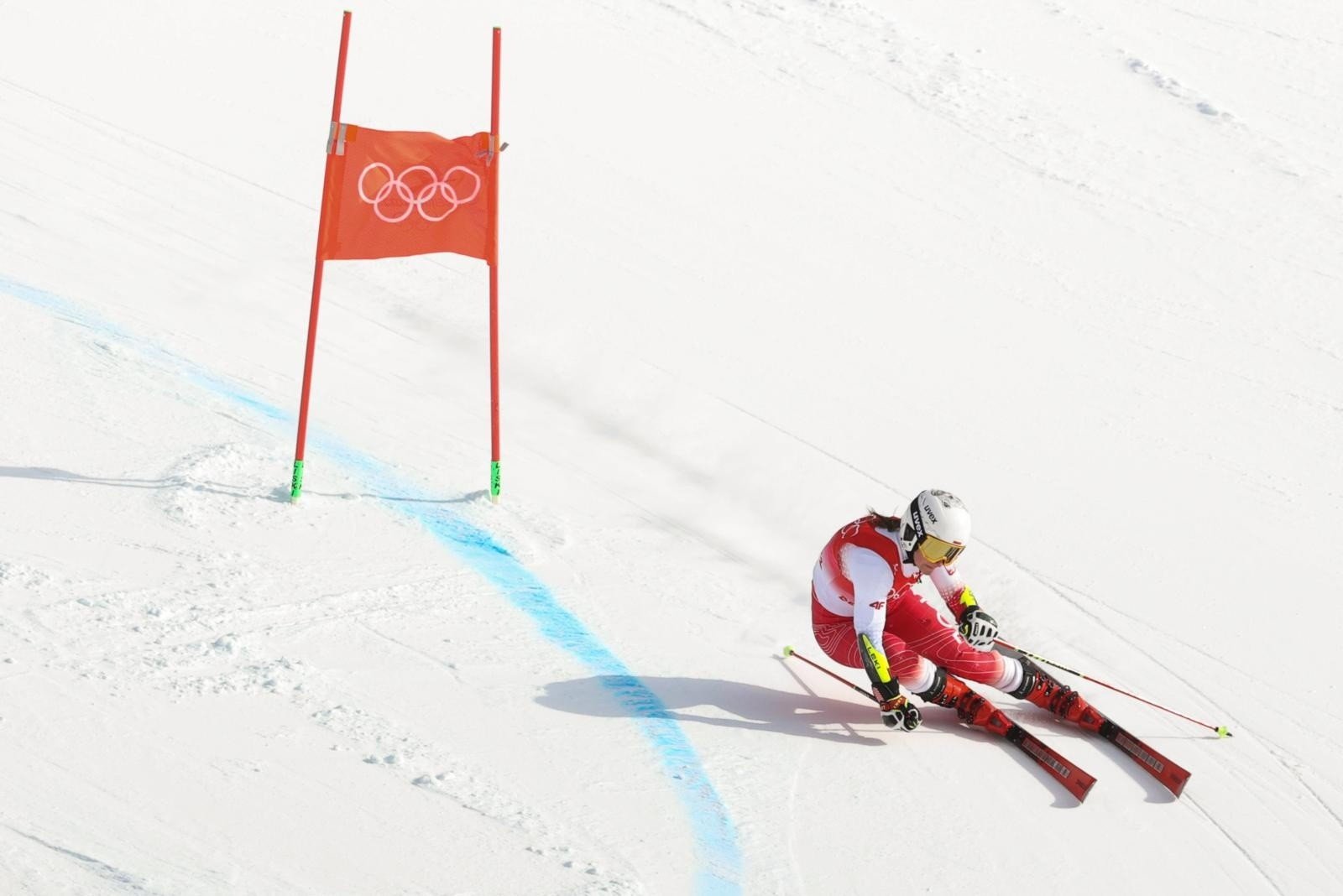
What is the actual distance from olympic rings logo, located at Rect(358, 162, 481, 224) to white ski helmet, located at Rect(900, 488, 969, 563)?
2.82 m

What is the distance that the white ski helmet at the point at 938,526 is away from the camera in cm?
612

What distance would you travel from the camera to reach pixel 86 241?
10156 mm

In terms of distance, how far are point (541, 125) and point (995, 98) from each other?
14.8 feet

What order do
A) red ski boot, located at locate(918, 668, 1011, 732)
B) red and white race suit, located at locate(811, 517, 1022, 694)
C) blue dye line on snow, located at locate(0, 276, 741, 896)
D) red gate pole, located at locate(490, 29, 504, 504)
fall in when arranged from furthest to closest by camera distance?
red gate pole, located at locate(490, 29, 504, 504) → red ski boot, located at locate(918, 668, 1011, 732) → red and white race suit, located at locate(811, 517, 1022, 694) → blue dye line on snow, located at locate(0, 276, 741, 896)

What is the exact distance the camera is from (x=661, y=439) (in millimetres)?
9094

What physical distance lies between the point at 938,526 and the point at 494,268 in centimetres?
280

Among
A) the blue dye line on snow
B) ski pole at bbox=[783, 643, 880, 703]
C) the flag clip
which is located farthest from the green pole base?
ski pole at bbox=[783, 643, 880, 703]

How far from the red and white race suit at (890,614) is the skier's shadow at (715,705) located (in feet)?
0.97

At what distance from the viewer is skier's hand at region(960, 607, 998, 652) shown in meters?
6.73

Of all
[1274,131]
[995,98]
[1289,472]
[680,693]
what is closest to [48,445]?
[680,693]

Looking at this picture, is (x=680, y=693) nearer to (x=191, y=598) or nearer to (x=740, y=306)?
(x=191, y=598)

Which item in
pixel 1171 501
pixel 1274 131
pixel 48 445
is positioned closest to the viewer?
pixel 48 445

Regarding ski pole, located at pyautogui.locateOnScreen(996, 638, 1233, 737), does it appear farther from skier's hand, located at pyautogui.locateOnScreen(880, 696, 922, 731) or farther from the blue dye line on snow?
the blue dye line on snow

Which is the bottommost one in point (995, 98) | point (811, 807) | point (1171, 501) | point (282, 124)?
point (811, 807)
